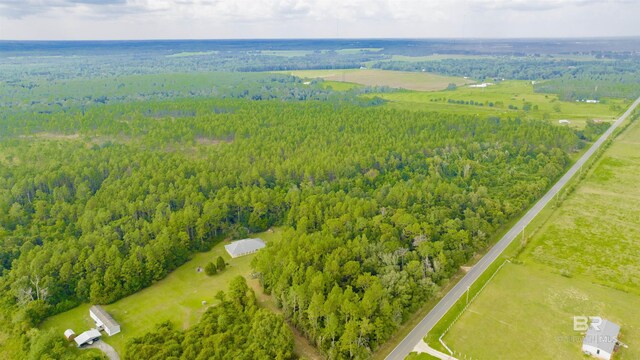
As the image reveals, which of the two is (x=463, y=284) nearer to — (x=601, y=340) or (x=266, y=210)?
(x=601, y=340)

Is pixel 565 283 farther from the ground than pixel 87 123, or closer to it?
closer to it

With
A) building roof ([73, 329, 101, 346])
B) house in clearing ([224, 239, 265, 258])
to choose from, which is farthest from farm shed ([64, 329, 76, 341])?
house in clearing ([224, 239, 265, 258])

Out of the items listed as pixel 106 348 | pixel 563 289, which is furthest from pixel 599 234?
pixel 106 348

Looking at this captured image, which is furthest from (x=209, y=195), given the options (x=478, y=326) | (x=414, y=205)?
(x=478, y=326)

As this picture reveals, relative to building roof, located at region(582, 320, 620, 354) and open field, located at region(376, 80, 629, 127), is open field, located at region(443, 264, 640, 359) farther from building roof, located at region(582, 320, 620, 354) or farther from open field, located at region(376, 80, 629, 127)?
open field, located at region(376, 80, 629, 127)

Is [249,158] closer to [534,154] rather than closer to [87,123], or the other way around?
[87,123]

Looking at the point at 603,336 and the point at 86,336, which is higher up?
the point at 603,336
